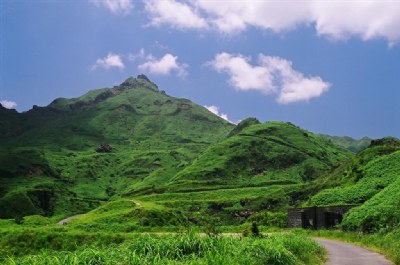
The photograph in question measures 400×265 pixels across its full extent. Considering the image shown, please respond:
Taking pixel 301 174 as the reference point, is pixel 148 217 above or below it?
below

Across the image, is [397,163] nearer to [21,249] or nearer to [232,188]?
[21,249]

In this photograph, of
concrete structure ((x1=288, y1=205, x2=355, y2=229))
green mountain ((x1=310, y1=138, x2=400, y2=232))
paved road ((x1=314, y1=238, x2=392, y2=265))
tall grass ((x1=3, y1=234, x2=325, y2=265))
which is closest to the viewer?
tall grass ((x1=3, y1=234, x2=325, y2=265))

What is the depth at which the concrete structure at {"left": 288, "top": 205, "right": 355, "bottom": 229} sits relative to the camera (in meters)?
62.1

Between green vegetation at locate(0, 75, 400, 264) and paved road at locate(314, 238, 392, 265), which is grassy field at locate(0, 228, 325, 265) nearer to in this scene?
green vegetation at locate(0, 75, 400, 264)

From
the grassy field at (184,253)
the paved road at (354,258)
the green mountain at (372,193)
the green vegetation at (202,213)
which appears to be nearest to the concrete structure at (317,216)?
the green mountain at (372,193)

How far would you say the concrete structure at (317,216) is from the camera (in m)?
62.1

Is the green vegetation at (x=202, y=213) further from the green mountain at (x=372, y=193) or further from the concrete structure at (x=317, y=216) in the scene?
the concrete structure at (x=317, y=216)

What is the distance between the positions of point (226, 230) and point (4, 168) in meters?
136

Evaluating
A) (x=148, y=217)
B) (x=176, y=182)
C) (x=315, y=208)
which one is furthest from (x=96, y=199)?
(x=315, y=208)

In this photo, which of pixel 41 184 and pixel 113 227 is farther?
pixel 41 184

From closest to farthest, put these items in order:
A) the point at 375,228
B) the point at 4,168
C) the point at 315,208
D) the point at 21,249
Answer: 1. the point at 375,228
2. the point at 21,249
3. the point at 315,208
4. the point at 4,168

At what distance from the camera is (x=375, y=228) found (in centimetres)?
4306

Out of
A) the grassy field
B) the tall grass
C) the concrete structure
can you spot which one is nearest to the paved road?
the grassy field

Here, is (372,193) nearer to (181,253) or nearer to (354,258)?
(354,258)
